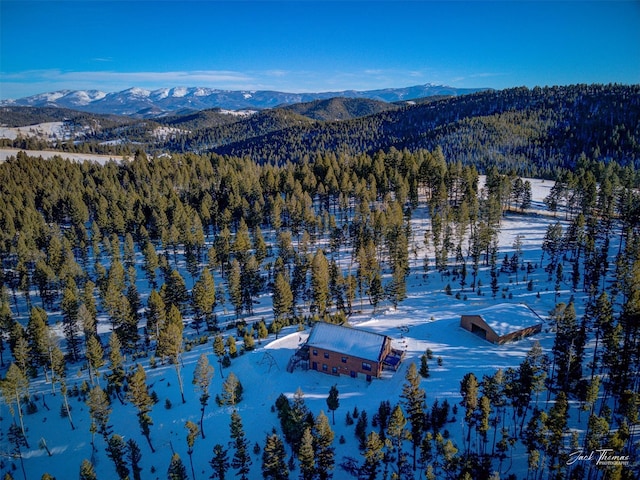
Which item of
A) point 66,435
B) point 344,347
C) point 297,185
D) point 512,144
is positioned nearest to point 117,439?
point 66,435

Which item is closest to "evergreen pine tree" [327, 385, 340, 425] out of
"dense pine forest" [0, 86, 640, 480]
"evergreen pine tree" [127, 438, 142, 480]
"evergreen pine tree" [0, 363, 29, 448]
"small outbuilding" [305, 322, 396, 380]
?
"dense pine forest" [0, 86, 640, 480]

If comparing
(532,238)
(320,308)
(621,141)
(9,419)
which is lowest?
(9,419)

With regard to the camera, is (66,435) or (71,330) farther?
(71,330)

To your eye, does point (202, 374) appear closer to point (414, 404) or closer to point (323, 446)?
point (323, 446)

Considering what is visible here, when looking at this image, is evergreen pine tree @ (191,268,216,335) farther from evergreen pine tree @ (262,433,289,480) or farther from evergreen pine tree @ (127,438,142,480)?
evergreen pine tree @ (262,433,289,480)

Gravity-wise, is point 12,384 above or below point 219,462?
above

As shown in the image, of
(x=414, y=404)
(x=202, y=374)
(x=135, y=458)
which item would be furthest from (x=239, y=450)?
(x=414, y=404)

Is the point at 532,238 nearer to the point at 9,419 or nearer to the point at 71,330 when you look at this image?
the point at 71,330
